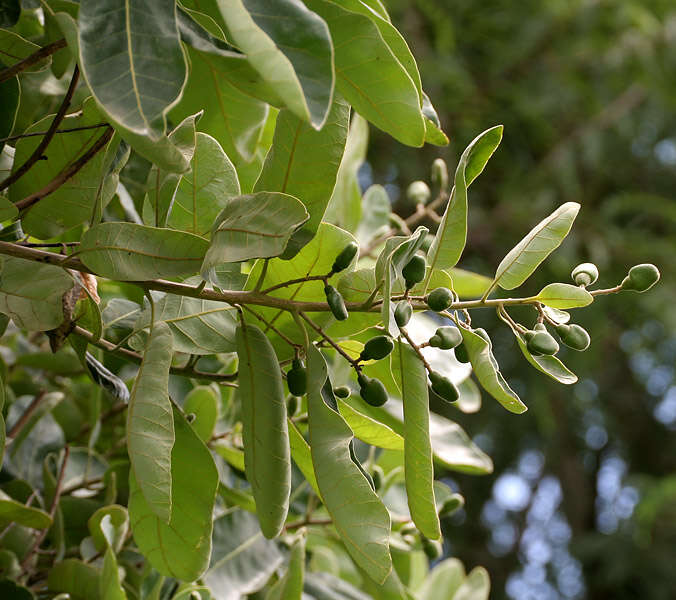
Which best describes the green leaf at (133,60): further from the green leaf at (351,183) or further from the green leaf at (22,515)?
the green leaf at (351,183)

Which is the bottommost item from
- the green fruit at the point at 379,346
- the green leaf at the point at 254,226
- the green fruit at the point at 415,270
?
the green fruit at the point at 379,346

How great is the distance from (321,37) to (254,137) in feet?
0.71

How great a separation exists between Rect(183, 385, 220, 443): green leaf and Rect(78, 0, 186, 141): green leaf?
344 millimetres

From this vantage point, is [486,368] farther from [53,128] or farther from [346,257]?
[53,128]

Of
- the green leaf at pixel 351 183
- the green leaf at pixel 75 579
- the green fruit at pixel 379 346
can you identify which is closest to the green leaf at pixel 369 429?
the green fruit at pixel 379 346

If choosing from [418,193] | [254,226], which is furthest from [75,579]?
[418,193]

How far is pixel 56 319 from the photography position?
478 millimetres

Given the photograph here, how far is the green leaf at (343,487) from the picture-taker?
0.43m

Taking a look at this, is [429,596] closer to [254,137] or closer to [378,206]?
[378,206]

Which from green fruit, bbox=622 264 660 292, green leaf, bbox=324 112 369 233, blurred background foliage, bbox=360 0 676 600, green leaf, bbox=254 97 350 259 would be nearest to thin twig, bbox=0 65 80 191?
green leaf, bbox=254 97 350 259

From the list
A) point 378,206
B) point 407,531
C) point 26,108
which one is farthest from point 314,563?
point 26,108

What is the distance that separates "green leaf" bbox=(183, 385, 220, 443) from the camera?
0.66 metres

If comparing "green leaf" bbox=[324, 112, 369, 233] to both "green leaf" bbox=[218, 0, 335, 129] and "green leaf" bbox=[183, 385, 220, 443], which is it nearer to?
"green leaf" bbox=[183, 385, 220, 443]

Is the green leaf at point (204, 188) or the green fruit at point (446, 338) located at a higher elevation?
the green leaf at point (204, 188)
